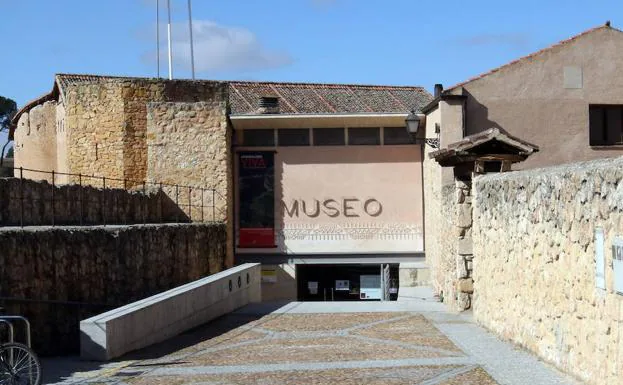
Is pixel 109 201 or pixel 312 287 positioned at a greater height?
→ pixel 109 201

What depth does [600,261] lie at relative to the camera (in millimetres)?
8039

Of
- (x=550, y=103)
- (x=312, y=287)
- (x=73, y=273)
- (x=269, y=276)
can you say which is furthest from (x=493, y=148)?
(x=312, y=287)

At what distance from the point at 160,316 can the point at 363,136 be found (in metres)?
15.2

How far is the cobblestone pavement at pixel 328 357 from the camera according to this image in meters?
9.31

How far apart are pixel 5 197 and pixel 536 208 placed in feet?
31.0

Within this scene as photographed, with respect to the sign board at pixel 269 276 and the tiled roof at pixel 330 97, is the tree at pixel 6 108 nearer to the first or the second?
the tiled roof at pixel 330 97

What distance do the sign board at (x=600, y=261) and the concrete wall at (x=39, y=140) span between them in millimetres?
29439

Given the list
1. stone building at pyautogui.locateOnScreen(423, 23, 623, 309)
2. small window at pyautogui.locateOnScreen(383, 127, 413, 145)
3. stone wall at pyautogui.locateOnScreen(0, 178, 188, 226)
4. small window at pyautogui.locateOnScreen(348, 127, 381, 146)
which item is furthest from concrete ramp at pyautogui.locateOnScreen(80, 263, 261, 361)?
small window at pyautogui.locateOnScreen(383, 127, 413, 145)

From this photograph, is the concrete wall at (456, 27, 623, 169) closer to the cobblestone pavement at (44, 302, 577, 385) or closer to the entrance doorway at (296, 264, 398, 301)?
the entrance doorway at (296, 264, 398, 301)

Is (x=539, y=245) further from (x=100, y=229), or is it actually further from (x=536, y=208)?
(x=100, y=229)

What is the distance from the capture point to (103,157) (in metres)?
26.4

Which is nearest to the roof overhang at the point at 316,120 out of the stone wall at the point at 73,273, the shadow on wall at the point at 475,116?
the shadow on wall at the point at 475,116

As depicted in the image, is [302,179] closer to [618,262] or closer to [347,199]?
[347,199]

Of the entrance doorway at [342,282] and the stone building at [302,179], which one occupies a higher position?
the stone building at [302,179]
